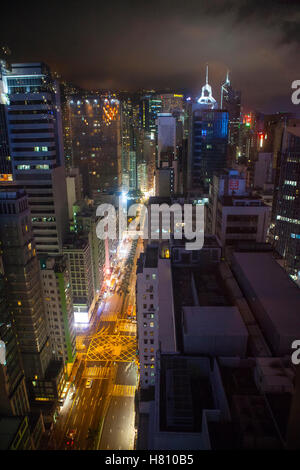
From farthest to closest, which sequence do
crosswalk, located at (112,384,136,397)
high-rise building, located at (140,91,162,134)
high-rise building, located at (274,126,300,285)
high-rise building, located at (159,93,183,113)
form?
high-rise building, located at (140,91,162,134) < high-rise building, located at (159,93,183,113) < high-rise building, located at (274,126,300,285) < crosswalk, located at (112,384,136,397)

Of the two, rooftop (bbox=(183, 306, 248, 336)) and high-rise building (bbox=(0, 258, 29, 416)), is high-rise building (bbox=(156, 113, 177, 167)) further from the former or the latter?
high-rise building (bbox=(0, 258, 29, 416))

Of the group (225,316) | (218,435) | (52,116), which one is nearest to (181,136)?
(52,116)

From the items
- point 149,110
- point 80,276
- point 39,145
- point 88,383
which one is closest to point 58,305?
point 88,383

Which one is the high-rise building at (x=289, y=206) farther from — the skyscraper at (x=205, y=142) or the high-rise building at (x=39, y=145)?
the high-rise building at (x=39, y=145)

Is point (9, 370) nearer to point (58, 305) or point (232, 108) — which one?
point (58, 305)

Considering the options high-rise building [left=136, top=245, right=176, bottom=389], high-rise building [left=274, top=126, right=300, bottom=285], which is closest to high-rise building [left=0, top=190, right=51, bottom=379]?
high-rise building [left=136, top=245, right=176, bottom=389]
